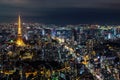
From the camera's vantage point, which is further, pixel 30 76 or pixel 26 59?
pixel 26 59

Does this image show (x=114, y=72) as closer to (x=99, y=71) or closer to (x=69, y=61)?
(x=99, y=71)

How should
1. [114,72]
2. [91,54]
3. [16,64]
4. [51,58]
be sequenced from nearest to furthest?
[114,72]
[16,64]
[51,58]
[91,54]

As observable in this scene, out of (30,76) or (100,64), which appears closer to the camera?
(30,76)

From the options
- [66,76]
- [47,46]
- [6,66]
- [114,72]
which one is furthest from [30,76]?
[47,46]

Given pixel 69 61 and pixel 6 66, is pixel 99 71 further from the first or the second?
pixel 6 66

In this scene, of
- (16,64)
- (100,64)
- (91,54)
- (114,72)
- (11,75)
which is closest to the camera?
(11,75)

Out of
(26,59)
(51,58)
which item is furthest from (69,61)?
(26,59)

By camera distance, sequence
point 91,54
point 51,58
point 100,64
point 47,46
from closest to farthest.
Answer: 1. point 100,64
2. point 51,58
3. point 91,54
4. point 47,46

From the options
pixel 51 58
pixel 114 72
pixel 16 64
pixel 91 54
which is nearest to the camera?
pixel 114 72
